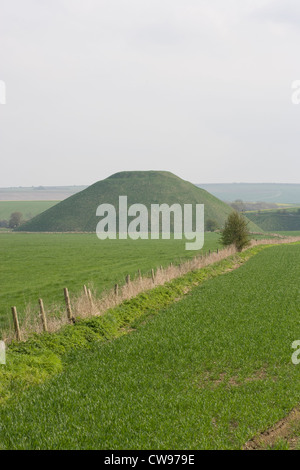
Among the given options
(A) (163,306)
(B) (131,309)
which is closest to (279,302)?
(A) (163,306)

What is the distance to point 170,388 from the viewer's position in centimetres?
1188

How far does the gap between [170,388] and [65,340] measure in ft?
19.2

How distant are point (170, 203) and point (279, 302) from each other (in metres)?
155

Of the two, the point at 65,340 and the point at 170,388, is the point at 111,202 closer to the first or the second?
the point at 65,340

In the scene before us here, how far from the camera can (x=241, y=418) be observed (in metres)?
9.88

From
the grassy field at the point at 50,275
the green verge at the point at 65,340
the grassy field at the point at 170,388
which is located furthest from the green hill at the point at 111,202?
the grassy field at the point at 170,388

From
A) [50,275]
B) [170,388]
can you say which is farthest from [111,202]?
[170,388]

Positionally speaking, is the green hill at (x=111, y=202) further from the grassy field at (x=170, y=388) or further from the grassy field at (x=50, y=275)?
the grassy field at (x=170, y=388)

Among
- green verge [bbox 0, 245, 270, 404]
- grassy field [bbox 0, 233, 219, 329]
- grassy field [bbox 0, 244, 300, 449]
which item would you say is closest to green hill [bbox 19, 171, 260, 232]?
grassy field [bbox 0, 233, 219, 329]

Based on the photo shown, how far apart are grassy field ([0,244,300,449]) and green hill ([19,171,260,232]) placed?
466 feet

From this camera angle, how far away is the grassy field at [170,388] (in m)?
9.30

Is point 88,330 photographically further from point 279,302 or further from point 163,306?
point 279,302

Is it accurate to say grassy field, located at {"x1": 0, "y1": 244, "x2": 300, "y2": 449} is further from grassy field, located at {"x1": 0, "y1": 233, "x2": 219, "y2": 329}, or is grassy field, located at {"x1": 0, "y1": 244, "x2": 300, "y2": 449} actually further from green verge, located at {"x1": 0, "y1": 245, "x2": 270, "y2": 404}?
grassy field, located at {"x1": 0, "y1": 233, "x2": 219, "y2": 329}

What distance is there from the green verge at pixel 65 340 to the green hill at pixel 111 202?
135216mm
